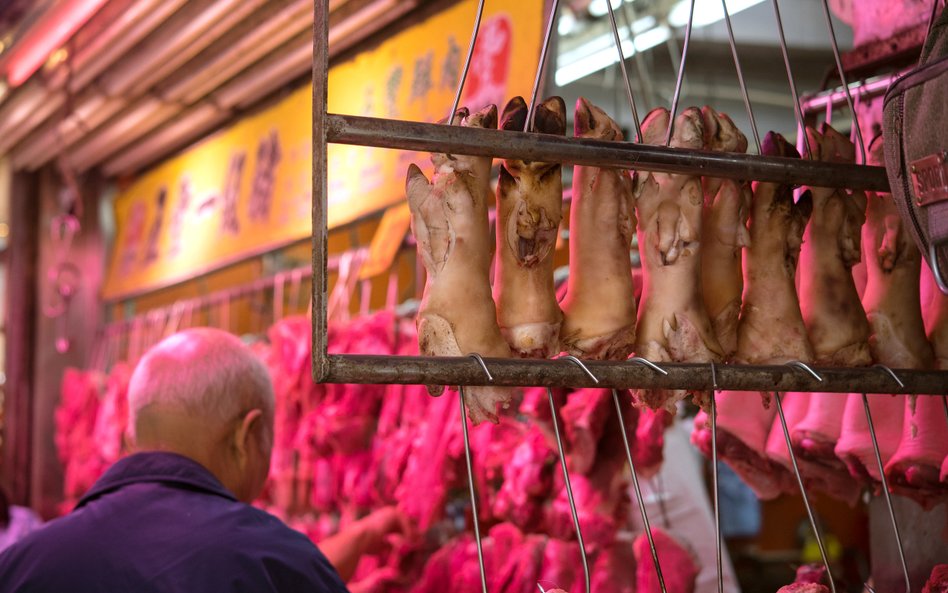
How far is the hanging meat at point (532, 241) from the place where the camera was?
5.98 feet

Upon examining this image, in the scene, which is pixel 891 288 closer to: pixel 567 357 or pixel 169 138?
pixel 567 357

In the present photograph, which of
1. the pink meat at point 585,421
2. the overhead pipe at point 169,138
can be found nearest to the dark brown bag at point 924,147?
the pink meat at point 585,421

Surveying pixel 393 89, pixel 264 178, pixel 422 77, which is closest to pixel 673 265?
pixel 422 77

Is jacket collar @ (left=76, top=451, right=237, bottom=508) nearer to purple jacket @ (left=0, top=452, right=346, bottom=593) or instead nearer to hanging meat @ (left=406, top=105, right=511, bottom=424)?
Answer: purple jacket @ (left=0, top=452, right=346, bottom=593)

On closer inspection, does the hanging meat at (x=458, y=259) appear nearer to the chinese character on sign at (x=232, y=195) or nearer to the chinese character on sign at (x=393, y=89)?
the chinese character on sign at (x=393, y=89)

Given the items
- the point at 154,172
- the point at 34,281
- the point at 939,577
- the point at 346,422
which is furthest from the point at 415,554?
the point at 34,281

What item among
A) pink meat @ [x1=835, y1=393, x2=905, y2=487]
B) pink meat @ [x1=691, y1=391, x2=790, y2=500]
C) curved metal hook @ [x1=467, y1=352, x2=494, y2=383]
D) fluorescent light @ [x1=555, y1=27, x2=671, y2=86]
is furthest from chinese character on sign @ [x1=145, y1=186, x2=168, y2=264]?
curved metal hook @ [x1=467, y1=352, x2=494, y2=383]

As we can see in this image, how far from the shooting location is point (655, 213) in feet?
6.41

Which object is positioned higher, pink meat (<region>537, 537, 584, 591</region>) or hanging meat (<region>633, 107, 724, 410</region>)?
hanging meat (<region>633, 107, 724, 410</region>)

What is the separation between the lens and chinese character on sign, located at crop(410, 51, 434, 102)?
409 centimetres

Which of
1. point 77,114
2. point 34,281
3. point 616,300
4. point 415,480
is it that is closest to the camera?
point 616,300

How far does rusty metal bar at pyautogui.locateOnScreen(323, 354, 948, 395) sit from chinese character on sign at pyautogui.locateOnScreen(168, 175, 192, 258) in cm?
481

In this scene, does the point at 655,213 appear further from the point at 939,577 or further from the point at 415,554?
the point at 415,554

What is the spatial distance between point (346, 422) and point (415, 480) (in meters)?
0.59
